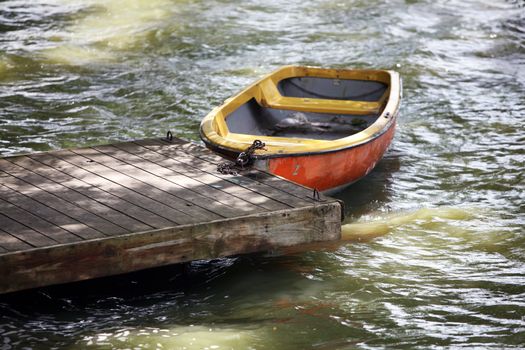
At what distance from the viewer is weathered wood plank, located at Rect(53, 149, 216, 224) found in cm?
614

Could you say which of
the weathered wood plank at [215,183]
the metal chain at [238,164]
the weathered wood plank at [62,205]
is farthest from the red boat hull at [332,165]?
the weathered wood plank at [62,205]

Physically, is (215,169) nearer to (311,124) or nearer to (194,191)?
(194,191)

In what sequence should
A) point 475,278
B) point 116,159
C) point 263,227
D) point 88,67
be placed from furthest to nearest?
point 88,67, point 116,159, point 475,278, point 263,227

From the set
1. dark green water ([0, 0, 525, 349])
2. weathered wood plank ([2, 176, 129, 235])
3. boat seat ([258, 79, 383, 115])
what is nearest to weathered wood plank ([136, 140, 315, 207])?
dark green water ([0, 0, 525, 349])

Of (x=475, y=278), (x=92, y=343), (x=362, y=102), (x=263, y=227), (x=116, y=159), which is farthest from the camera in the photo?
(x=362, y=102)

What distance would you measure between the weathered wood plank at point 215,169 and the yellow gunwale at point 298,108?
0.26 metres

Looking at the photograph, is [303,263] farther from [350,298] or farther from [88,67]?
[88,67]

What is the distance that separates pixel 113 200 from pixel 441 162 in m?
4.17

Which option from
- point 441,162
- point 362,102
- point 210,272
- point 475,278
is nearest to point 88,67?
point 362,102

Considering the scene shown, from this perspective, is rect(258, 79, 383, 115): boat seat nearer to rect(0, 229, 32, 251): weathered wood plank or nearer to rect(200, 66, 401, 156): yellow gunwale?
rect(200, 66, 401, 156): yellow gunwale

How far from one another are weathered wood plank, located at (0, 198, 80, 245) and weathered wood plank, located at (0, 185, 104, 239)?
4cm

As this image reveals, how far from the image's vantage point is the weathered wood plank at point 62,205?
19.4ft

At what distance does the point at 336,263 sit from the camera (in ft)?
22.9

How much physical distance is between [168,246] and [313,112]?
3839 millimetres
